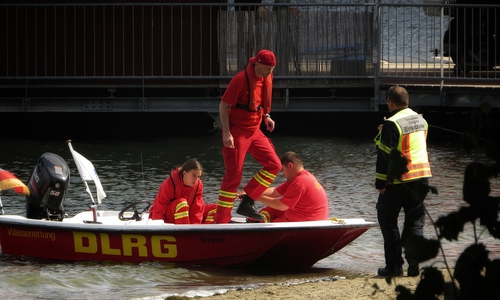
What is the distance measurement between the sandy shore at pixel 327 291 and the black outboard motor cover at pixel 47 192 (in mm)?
2379

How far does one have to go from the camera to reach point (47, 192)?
29.4ft

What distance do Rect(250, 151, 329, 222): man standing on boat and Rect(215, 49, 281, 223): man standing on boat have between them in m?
0.15

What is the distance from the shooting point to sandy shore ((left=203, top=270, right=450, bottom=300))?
6.84 meters

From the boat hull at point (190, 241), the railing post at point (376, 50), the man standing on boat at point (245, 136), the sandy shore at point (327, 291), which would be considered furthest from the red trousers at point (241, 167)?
the railing post at point (376, 50)

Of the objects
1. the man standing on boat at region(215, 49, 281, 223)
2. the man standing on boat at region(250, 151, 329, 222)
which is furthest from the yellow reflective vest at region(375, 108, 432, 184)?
the man standing on boat at region(215, 49, 281, 223)

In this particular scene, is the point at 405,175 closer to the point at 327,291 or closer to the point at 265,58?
the point at 327,291

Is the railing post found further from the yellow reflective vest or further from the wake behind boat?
the yellow reflective vest

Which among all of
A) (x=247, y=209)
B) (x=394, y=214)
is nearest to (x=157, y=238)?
(x=247, y=209)

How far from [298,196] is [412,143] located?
139cm

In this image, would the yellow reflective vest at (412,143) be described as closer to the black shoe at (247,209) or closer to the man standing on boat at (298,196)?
the man standing on boat at (298,196)

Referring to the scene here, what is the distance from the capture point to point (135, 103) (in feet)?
55.7

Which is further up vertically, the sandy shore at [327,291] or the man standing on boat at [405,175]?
the man standing on boat at [405,175]

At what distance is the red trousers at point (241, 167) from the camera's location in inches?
336

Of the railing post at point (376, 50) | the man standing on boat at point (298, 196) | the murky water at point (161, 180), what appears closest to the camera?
the murky water at point (161, 180)
